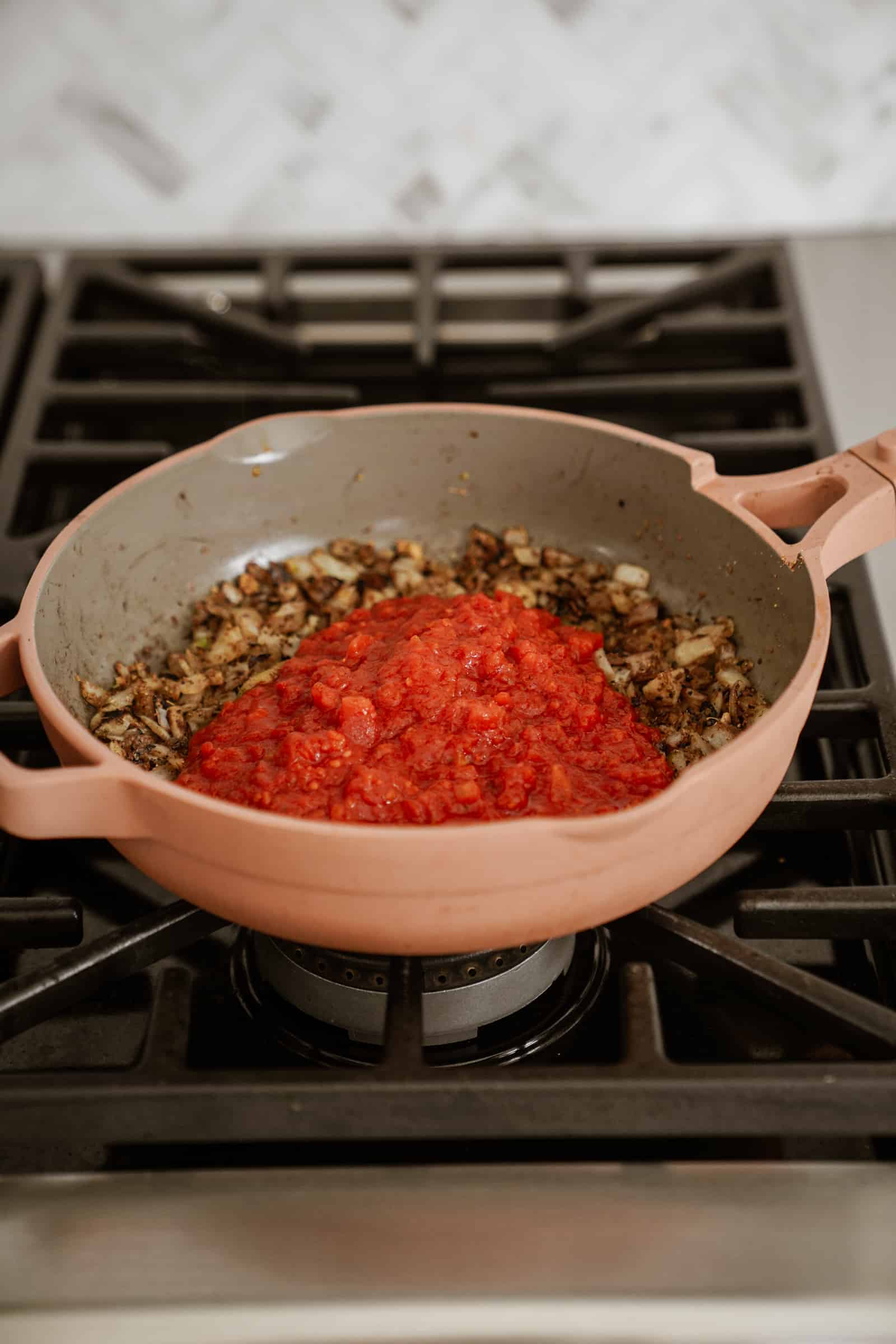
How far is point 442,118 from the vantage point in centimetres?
126

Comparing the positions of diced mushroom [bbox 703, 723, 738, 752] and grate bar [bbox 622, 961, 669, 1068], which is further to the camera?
diced mushroom [bbox 703, 723, 738, 752]

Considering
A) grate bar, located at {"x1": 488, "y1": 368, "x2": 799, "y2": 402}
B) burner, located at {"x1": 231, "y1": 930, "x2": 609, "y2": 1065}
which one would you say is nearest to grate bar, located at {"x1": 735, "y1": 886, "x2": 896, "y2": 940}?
burner, located at {"x1": 231, "y1": 930, "x2": 609, "y2": 1065}

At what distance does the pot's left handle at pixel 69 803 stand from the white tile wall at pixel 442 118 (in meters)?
0.92

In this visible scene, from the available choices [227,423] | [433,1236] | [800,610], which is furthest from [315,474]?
[433,1236]

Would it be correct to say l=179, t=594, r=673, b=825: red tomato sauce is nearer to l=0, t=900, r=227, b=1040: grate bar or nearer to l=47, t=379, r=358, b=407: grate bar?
l=0, t=900, r=227, b=1040: grate bar

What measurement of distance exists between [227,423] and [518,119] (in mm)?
473

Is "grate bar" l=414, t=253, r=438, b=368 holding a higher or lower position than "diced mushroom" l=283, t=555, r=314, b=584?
higher

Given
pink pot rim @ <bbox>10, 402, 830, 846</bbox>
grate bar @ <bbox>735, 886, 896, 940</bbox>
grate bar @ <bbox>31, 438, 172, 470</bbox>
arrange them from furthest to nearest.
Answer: grate bar @ <bbox>31, 438, 172, 470</bbox>, grate bar @ <bbox>735, 886, 896, 940</bbox>, pink pot rim @ <bbox>10, 402, 830, 846</bbox>

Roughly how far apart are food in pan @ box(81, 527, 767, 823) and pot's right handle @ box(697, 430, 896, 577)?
8cm

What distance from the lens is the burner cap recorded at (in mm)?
649

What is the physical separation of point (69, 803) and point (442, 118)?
97 centimetres

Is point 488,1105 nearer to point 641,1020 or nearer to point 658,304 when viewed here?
point 641,1020

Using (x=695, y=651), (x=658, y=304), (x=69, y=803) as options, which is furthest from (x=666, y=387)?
(x=69, y=803)

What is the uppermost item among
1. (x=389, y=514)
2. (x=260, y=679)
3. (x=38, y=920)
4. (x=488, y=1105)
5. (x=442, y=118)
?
(x=442, y=118)
